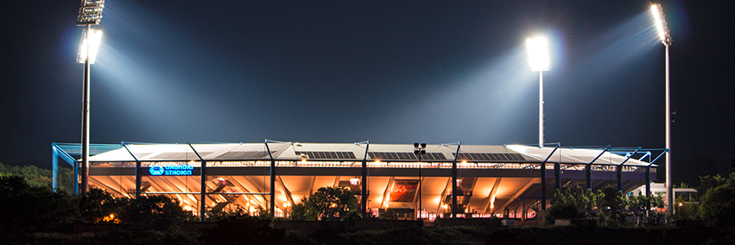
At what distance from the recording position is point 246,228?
44812 millimetres

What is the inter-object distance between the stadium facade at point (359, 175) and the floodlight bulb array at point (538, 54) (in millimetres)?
12497

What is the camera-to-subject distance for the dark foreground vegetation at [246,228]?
48344mm

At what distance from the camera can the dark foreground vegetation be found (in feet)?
159

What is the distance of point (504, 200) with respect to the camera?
99.3m

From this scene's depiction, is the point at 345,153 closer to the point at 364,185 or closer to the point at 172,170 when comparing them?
the point at 364,185

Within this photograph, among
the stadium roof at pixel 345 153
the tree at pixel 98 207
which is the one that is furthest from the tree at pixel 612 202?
the tree at pixel 98 207

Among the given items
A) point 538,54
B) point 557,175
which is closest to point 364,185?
point 557,175

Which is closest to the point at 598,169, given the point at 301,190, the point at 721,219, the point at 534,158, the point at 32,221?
the point at 534,158

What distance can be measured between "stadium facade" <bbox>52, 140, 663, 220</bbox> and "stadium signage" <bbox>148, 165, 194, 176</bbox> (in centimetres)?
14

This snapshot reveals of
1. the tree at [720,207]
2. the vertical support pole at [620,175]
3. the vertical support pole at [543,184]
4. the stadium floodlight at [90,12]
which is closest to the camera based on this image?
the stadium floodlight at [90,12]

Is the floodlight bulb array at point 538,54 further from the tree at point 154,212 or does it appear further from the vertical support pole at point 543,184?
the tree at point 154,212

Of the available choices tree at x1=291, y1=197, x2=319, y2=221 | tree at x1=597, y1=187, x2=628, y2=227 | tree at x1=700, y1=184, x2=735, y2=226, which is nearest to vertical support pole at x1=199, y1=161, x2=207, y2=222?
tree at x1=291, y1=197, x2=319, y2=221

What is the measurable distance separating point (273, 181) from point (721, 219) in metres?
55.5

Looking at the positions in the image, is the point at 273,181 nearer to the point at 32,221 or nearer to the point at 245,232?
the point at 32,221
